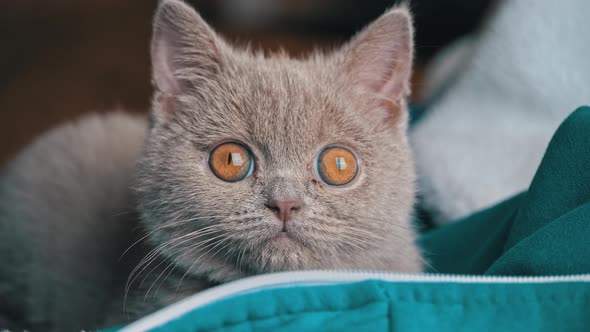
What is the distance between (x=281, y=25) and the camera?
3.91 metres

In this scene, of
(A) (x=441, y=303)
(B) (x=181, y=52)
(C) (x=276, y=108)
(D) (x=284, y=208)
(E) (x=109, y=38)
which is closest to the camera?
(A) (x=441, y=303)

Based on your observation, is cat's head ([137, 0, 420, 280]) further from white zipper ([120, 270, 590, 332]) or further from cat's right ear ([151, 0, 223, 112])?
white zipper ([120, 270, 590, 332])

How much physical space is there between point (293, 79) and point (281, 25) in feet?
9.81

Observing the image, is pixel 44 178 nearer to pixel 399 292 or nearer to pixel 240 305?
pixel 240 305

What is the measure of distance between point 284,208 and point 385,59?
15.0 inches

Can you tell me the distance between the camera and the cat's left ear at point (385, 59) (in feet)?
3.40

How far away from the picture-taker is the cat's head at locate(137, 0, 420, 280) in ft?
2.90

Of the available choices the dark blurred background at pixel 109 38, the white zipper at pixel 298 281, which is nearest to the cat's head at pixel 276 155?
the white zipper at pixel 298 281

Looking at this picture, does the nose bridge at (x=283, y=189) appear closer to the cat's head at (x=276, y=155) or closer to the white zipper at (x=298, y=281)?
the cat's head at (x=276, y=155)

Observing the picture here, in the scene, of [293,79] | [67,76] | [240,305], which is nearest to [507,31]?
[293,79]

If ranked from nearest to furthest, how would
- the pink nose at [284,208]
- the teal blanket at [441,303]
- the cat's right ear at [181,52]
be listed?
the teal blanket at [441,303] < the pink nose at [284,208] < the cat's right ear at [181,52]

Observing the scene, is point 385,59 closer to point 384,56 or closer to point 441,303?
point 384,56

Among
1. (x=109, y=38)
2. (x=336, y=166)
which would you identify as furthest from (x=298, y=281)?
(x=109, y=38)

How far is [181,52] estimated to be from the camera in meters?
1.06
